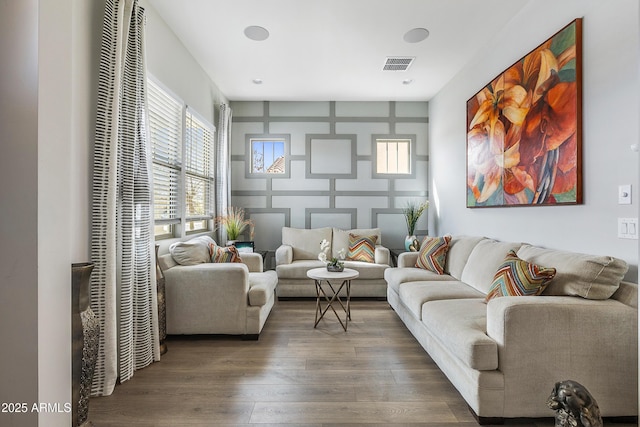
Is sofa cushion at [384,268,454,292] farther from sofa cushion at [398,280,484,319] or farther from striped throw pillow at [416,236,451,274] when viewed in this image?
sofa cushion at [398,280,484,319]

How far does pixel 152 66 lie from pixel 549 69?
3164 mm

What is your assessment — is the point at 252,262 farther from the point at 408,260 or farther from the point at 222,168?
the point at 408,260

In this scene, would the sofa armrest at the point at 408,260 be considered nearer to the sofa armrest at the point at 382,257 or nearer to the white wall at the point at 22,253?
the sofa armrest at the point at 382,257

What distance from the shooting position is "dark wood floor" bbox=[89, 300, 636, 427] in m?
1.82

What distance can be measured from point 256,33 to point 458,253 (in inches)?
117

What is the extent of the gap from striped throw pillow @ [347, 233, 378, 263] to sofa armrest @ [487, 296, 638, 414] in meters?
2.82

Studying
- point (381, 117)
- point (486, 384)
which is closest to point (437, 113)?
point (381, 117)

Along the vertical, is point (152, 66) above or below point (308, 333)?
above

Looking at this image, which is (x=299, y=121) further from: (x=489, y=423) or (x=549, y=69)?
(x=489, y=423)

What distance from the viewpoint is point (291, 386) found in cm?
213

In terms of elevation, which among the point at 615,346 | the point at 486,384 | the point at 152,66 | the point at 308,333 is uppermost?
the point at 152,66

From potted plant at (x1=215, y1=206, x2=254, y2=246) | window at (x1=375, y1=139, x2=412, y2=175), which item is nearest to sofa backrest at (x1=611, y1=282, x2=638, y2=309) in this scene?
window at (x1=375, y1=139, x2=412, y2=175)

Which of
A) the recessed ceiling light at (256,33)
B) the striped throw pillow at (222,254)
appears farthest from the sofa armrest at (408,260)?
the recessed ceiling light at (256,33)

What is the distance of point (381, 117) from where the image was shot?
5.24 meters
